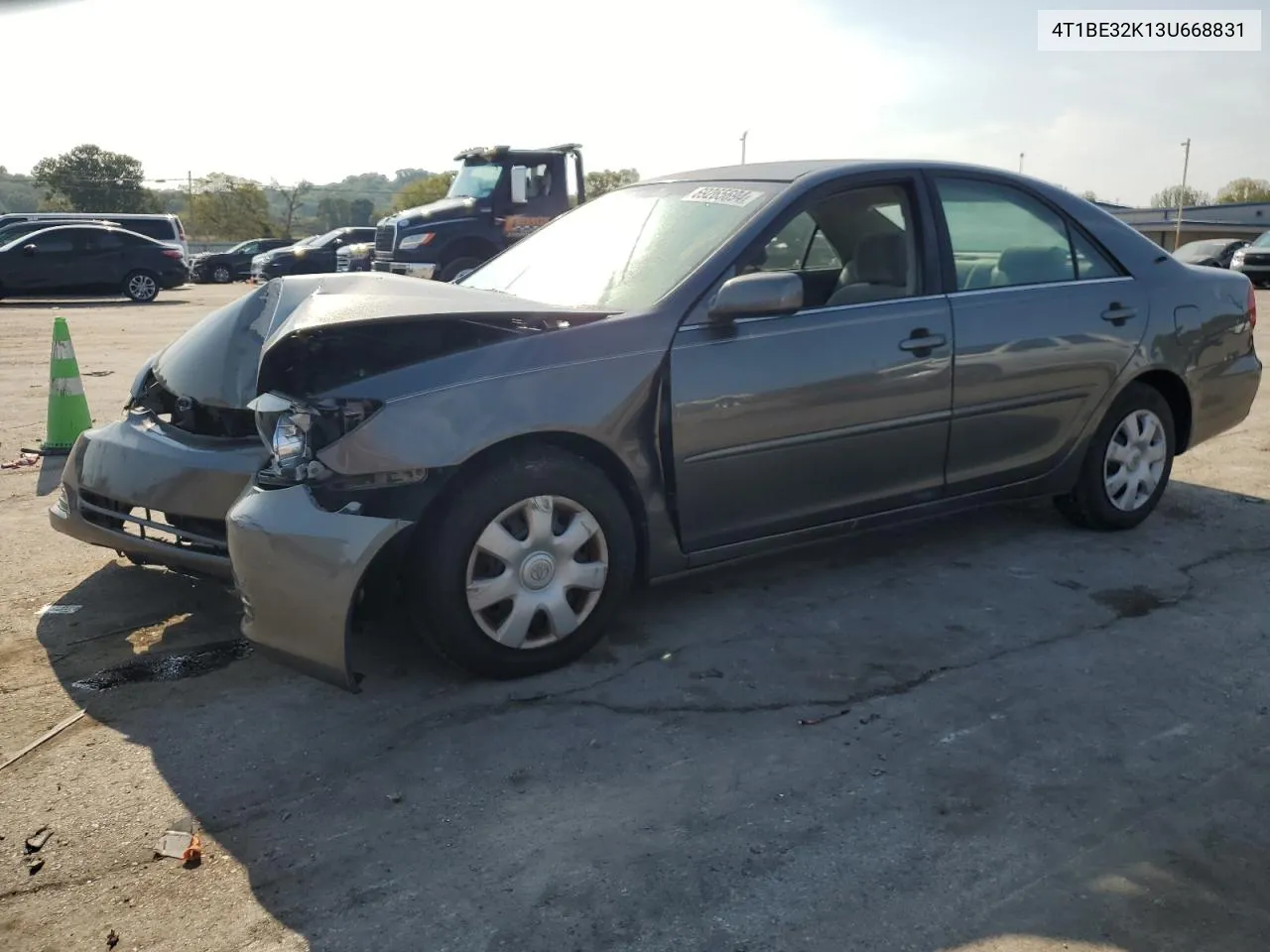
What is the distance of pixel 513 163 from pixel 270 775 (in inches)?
517

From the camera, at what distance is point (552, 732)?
3.14 meters

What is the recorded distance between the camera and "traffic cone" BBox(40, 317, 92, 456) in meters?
6.63

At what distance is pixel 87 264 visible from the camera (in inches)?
851

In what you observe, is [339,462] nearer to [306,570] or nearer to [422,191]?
[306,570]

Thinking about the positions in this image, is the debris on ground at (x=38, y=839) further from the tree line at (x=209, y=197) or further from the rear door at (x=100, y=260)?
the tree line at (x=209, y=197)

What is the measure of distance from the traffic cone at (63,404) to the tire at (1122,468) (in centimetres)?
561

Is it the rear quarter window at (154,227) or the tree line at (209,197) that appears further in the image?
the tree line at (209,197)

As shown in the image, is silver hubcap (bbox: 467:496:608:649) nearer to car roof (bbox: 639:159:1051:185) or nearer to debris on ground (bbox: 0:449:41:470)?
car roof (bbox: 639:159:1051:185)

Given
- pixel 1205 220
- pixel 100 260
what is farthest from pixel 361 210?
pixel 1205 220

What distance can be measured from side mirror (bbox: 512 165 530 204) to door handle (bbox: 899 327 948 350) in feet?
38.1

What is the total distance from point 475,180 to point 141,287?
10.2 meters

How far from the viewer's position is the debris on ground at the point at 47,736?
3037mm

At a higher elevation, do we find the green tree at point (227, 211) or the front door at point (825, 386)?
the green tree at point (227, 211)

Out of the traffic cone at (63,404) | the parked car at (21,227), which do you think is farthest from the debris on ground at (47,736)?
the parked car at (21,227)
